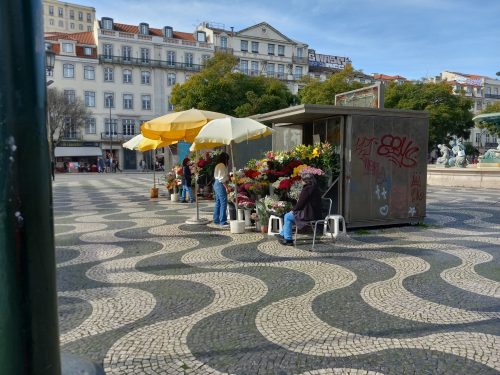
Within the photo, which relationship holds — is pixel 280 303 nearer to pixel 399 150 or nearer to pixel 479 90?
pixel 399 150

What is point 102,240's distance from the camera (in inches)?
304

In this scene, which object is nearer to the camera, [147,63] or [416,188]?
[416,188]

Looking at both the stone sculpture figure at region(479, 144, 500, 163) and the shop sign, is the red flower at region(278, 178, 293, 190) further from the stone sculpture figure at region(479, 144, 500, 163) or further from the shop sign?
the shop sign

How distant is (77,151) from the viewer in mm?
49125

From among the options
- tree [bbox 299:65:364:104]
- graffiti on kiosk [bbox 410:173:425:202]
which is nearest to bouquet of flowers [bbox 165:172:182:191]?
graffiti on kiosk [bbox 410:173:425:202]

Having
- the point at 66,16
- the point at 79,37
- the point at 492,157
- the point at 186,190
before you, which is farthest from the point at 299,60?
the point at 66,16

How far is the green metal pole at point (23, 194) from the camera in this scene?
4.81 feet

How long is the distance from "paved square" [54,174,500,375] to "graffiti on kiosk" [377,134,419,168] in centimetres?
158

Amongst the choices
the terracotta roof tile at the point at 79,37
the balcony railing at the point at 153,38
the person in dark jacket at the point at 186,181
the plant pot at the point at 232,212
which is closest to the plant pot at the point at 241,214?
the plant pot at the point at 232,212

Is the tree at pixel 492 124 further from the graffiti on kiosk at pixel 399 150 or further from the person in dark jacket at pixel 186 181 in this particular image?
the person in dark jacket at pixel 186 181

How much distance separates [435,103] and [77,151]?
130 ft

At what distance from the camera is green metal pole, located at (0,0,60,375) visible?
1.46 m

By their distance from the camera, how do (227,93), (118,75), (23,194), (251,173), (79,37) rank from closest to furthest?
1. (23,194)
2. (251,173)
3. (227,93)
4. (118,75)
5. (79,37)

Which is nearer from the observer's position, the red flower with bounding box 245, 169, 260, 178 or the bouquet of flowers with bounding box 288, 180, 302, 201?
the bouquet of flowers with bounding box 288, 180, 302, 201
